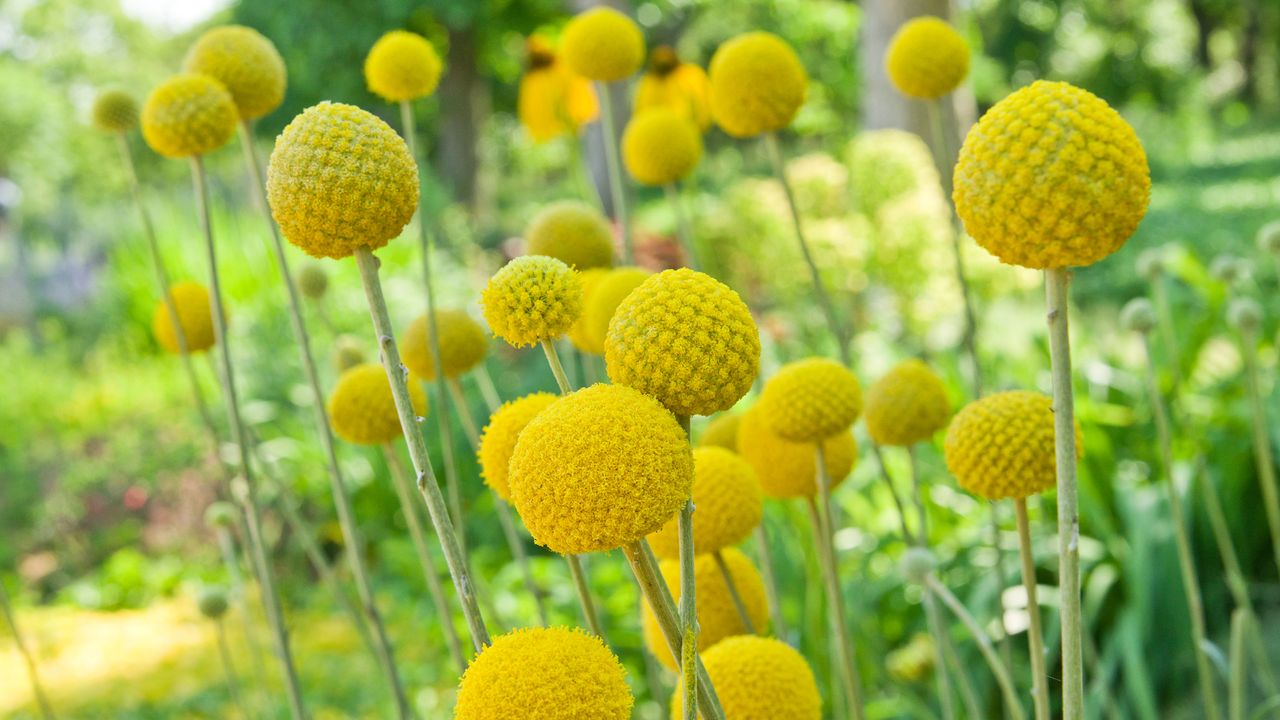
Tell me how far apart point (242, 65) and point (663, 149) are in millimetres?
467

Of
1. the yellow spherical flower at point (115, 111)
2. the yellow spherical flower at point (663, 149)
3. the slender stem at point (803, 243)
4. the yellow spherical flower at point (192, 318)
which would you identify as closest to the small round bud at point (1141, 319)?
the slender stem at point (803, 243)

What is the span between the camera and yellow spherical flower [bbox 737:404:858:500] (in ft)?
2.57

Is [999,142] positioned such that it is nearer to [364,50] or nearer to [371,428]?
[371,428]

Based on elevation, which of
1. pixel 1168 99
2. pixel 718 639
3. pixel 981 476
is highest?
pixel 981 476

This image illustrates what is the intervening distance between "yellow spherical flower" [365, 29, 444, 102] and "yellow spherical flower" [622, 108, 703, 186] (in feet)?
0.91

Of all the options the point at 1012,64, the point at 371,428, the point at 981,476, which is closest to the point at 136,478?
the point at 371,428

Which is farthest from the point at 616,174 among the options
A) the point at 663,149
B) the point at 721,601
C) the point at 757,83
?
the point at 721,601

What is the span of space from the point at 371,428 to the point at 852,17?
7065 mm

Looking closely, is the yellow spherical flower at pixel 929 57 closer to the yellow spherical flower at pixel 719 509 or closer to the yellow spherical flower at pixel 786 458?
the yellow spherical flower at pixel 786 458

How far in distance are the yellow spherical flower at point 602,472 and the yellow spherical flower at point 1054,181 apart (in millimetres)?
187

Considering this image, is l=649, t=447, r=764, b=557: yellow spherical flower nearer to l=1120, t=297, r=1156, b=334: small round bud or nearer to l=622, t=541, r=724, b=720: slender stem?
l=622, t=541, r=724, b=720: slender stem

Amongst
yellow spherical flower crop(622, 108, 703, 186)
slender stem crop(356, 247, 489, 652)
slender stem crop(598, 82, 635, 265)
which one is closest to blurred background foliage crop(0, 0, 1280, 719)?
slender stem crop(598, 82, 635, 265)

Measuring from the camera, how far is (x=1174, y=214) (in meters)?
7.68

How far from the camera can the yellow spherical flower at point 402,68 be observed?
948mm
